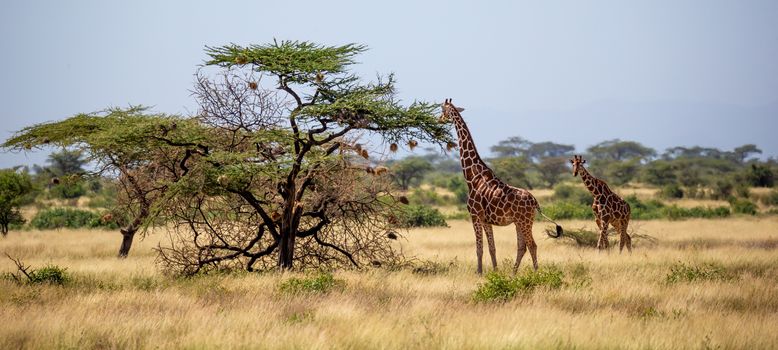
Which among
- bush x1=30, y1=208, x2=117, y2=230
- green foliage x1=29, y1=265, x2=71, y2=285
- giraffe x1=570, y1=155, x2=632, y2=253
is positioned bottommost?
bush x1=30, y1=208, x2=117, y2=230

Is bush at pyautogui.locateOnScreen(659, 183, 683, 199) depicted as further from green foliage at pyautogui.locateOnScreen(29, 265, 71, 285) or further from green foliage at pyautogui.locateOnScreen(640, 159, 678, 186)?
green foliage at pyautogui.locateOnScreen(29, 265, 71, 285)

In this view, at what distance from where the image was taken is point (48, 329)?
8.69 metres

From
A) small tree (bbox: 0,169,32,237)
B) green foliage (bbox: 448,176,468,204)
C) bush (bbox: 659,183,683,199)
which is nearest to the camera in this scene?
small tree (bbox: 0,169,32,237)

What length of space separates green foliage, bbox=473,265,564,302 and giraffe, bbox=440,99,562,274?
1546 mm

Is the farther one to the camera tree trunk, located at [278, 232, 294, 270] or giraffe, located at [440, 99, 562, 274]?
tree trunk, located at [278, 232, 294, 270]

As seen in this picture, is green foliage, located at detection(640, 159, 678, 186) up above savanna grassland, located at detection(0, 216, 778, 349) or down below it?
above

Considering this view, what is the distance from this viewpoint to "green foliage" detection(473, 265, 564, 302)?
36.7 ft

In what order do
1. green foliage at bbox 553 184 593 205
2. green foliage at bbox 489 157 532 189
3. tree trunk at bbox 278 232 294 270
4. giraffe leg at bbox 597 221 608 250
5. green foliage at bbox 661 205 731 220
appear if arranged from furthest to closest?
green foliage at bbox 489 157 532 189, green foliage at bbox 553 184 593 205, green foliage at bbox 661 205 731 220, giraffe leg at bbox 597 221 608 250, tree trunk at bbox 278 232 294 270

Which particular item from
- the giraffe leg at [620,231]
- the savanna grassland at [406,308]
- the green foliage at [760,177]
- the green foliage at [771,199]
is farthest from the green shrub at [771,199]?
the giraffe leg at [620,231]

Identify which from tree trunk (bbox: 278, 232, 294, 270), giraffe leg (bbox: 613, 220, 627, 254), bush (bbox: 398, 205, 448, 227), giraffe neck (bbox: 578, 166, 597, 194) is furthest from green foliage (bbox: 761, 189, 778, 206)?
tree trunk (bbox: 278, 232, 294, 270)

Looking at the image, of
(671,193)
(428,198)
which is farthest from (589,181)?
(671,193)

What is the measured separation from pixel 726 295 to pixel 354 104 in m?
6.41

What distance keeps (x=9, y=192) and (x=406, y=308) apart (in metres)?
18.5

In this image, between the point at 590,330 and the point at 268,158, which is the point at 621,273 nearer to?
the point at 590,330
